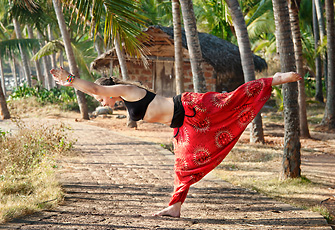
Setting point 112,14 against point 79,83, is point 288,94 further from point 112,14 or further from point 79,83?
point 79,83

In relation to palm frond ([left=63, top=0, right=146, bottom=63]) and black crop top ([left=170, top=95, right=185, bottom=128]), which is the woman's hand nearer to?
black crop top ([left=170, top=95, right=185, bottom=128])

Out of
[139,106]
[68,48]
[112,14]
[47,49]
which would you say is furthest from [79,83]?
[47,49]

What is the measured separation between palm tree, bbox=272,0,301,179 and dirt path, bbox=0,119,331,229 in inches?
39.7

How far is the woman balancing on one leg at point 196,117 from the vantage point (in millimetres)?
3670

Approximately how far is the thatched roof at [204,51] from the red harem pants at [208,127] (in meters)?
10.6

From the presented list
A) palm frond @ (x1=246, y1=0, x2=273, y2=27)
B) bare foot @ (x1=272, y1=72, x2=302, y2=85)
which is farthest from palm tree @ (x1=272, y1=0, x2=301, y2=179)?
palm frond @ (x1=246, y1=0, x2=273, y2=27)

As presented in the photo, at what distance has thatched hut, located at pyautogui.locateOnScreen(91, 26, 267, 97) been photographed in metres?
14.9

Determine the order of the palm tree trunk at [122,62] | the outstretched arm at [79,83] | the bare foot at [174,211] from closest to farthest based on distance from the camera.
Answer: the outstretched arm at [79,83]
the bare foot at [174,211]
the palm tree trunk at [122,62]

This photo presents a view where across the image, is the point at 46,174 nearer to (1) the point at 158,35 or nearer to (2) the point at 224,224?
(2) the point at 224,224

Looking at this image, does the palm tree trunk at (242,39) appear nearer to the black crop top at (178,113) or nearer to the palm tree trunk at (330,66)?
the palm tree trunk at (330,66)

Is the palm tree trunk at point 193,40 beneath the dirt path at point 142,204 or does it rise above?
above

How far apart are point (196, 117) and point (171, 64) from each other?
13983 mm

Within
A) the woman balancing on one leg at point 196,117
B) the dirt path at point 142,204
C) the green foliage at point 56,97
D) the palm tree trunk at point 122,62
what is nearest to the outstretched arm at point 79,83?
the woman balancing on one leg at point 196,117

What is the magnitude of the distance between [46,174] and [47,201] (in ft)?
3.26
